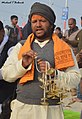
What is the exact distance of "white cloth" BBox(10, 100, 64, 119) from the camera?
3.85 metres

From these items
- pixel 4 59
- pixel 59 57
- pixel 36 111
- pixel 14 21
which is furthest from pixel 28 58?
pixel 14 21

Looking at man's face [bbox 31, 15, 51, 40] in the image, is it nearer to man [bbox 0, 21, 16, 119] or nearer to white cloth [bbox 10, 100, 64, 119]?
white cloth [bbox 10, 100, 64, 119]

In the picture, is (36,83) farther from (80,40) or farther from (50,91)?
(80,40)

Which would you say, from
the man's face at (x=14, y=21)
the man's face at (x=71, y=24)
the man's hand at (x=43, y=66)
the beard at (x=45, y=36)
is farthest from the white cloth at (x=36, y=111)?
the man's face at (x=14, y=21)

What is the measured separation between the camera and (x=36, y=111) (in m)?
3.85

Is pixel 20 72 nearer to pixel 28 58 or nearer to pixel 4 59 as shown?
pixel 28 58

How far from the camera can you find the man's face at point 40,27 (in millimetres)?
3838

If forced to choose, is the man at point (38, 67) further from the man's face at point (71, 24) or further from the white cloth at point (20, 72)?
the man's face at point (71, 24)

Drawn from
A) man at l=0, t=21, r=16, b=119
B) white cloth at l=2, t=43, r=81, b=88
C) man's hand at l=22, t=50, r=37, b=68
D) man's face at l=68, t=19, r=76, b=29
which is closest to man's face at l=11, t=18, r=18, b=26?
man's face at l=68, t=19, r=76, b=29

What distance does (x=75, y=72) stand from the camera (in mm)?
3873

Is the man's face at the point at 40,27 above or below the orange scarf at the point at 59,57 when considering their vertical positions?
above

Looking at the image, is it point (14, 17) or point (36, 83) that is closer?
point (36, 83)

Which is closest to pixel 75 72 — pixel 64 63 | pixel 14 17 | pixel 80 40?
pixel 64 63

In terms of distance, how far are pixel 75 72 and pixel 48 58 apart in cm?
27
